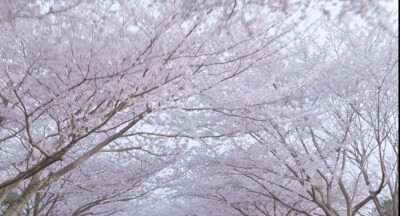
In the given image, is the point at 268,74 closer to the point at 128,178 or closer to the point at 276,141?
the point at 276,141

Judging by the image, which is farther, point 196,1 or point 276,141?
point 276,141

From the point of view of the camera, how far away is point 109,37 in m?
3.36

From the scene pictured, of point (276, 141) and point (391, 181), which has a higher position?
point (276, 141)

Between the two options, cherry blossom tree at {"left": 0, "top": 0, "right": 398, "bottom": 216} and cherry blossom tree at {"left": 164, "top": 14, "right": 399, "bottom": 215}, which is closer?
cherry blossom tree at {"left": 0, "top": 0, "right": 398, "bottom": 216}

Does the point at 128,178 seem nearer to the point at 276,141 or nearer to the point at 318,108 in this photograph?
the point at 276,141

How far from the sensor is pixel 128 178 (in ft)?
28.3

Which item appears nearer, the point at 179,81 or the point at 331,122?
the point at 179,81

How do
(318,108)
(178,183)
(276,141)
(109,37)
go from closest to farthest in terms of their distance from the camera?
(109,37)
(318,108)
(276,141)
(178,183)

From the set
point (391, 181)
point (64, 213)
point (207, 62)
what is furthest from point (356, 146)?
point (64, 213)

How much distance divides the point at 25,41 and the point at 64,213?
904cm

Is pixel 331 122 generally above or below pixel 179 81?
above

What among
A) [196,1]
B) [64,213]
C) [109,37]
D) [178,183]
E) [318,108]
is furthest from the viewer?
[64,213]

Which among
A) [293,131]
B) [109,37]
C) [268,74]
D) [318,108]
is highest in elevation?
[268,74]

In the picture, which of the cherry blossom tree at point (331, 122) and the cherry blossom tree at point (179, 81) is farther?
the cherry blossom tree at point (331, 122)
